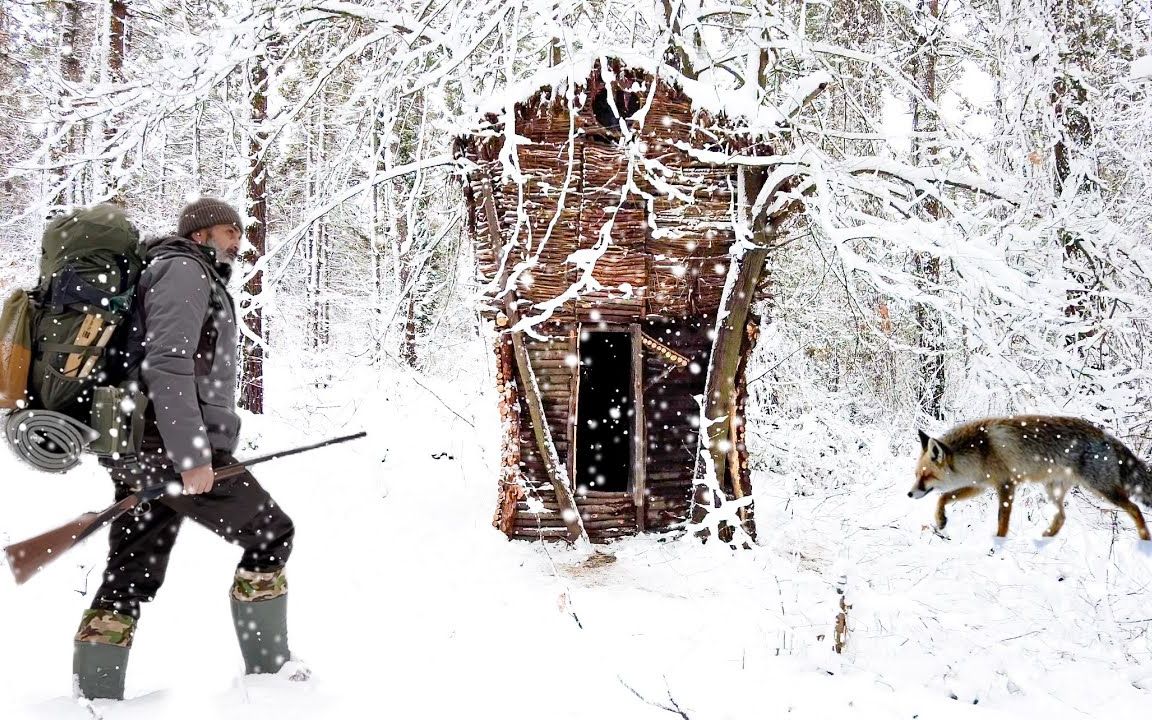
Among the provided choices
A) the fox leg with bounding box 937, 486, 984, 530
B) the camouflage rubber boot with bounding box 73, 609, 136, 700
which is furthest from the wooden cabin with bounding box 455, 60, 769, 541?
the camouflage rubber boot with bounding box 73, 609, 136, 700

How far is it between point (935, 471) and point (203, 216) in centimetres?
407

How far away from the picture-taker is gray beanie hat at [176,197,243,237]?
10.7 feet

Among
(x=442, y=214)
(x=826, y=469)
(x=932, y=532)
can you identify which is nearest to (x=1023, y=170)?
(x=932, y=532)

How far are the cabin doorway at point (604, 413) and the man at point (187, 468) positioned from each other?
5.72 m

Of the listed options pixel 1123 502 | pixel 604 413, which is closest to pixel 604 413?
pixel 604 413

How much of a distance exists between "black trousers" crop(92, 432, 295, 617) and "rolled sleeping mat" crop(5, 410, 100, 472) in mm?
186

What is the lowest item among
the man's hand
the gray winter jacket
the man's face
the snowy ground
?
the snowy ground

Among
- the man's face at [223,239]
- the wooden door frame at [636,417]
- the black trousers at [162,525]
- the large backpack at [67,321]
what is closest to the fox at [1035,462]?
the wooden door frame at [636,417]

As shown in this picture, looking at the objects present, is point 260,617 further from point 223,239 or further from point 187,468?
point 223,239

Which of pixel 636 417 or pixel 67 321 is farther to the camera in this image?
pixel 636 417

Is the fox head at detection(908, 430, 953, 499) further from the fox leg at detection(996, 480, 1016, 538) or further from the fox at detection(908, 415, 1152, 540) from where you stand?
the fox leg at detection(996, 480, 1016, 538)

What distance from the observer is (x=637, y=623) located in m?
4.23

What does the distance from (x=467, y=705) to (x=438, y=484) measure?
16.0 feet

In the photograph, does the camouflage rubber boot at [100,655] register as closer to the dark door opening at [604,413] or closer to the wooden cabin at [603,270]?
the wooden cabin at [603,270]
